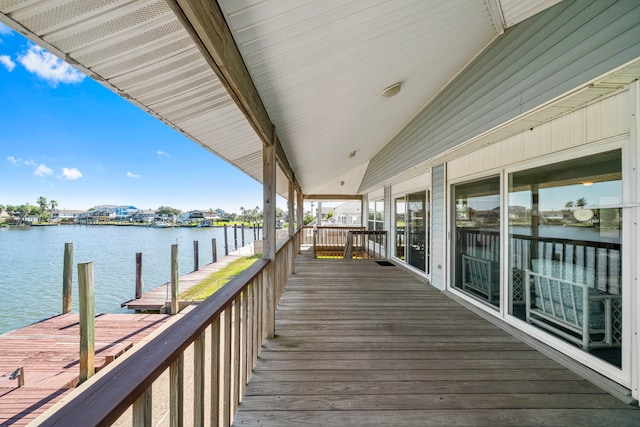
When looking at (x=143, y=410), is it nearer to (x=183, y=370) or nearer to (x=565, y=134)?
(x=183, y=370)

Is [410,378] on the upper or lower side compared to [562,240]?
lower

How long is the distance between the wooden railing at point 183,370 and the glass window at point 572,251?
2.92 metres

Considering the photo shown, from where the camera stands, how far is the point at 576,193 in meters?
2.46

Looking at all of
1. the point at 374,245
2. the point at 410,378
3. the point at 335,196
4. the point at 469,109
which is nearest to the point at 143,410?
the point at 410,378

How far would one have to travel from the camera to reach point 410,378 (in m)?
2.27

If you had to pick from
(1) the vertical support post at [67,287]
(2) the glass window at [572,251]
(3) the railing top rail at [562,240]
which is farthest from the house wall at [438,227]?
(1) the vertical support post at [67,287]

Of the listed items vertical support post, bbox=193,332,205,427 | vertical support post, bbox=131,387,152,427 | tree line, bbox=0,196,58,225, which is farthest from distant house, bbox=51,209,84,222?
vertical support post, bbox=131,387,152,427

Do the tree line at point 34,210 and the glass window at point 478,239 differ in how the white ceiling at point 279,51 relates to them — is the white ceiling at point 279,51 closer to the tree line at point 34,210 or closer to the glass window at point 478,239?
the glass window at point 478,239

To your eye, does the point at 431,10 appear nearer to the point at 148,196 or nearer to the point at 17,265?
the point at 17,265

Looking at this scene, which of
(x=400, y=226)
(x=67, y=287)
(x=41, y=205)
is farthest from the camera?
(x=41, y=205)

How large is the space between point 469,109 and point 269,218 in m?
2.82

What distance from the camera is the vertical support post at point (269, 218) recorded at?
2994 millimetres

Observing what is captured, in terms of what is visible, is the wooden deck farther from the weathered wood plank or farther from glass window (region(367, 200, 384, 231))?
glass window (region(367, 200, 384, 231))

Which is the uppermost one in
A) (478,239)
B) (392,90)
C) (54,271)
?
(392,90)
